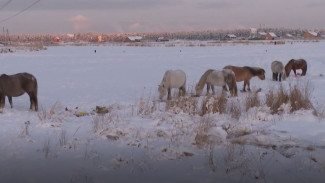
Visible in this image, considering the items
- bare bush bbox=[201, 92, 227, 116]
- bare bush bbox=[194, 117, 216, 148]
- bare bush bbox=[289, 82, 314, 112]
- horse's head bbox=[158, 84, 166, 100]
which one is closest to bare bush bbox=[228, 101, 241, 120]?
bare bush bbox=[201, 92, 227, 116]

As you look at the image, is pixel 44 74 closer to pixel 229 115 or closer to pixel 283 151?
pixel 229 115

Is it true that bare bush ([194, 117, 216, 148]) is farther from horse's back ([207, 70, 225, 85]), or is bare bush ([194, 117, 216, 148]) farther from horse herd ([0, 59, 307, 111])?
horse's back ([207, 70, 225, 85])

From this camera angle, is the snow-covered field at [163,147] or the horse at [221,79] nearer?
the snow-covered field at [163,147]

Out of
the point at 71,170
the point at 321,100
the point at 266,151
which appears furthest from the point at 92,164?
the point at 321,100

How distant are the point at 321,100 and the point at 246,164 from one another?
6.98 m

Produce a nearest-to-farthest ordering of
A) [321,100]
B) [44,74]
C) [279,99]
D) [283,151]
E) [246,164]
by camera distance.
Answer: [246,164] → [283,151] → [279,99] → [321,100] → [44,74]

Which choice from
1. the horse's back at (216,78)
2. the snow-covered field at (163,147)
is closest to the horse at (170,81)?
the horse's back at (216,78)

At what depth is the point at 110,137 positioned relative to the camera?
6492 mm

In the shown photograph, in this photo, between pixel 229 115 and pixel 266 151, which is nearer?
pixel 266 151

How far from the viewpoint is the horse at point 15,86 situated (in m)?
10.1

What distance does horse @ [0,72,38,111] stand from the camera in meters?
10.1

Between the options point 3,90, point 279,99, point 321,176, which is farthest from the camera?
point 3,90

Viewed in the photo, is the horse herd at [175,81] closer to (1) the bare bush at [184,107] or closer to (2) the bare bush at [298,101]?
(1) the bare bush at [184,107]

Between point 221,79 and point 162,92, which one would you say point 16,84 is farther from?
point 221,79
